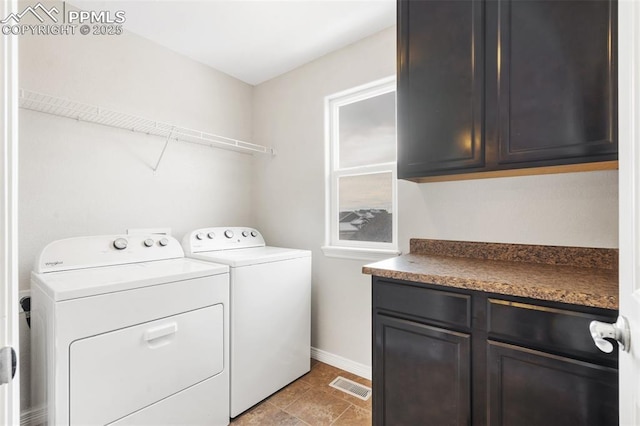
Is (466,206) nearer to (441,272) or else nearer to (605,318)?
(441,272)

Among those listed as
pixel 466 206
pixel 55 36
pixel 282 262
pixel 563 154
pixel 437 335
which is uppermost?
pixel 55 36

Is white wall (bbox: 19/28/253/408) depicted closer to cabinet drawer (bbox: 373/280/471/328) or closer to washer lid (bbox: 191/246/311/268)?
washer lid (bbox: 191/246/311/268)

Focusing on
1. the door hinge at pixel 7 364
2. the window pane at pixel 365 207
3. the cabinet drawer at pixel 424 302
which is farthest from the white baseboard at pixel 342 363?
the door hinge at pixel 7 364

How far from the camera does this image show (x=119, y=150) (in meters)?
2.05

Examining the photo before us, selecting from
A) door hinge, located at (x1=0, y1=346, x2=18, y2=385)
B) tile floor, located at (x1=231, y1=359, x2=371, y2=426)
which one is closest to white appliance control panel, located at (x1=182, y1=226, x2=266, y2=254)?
tile floor, located at (x1=231, y1=359, x2=371, y2=426)

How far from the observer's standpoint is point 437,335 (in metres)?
1.22

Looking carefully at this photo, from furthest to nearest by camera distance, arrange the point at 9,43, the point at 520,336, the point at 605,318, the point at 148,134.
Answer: the point at 148,134
the point at 520,336
the point at 605,318
the point at 9,43

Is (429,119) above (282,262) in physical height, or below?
above

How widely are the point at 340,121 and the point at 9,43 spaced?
2.10m

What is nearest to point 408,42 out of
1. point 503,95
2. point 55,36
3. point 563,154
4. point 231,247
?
point 503,95

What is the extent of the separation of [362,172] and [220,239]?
1.25 meters

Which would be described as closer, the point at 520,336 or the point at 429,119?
the point at 520,336

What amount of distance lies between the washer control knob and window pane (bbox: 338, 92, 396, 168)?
1.64 metres

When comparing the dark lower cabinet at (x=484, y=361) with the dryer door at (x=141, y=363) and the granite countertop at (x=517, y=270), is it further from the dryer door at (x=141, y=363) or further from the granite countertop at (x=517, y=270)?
the dryer door at (x=141, y=363)
